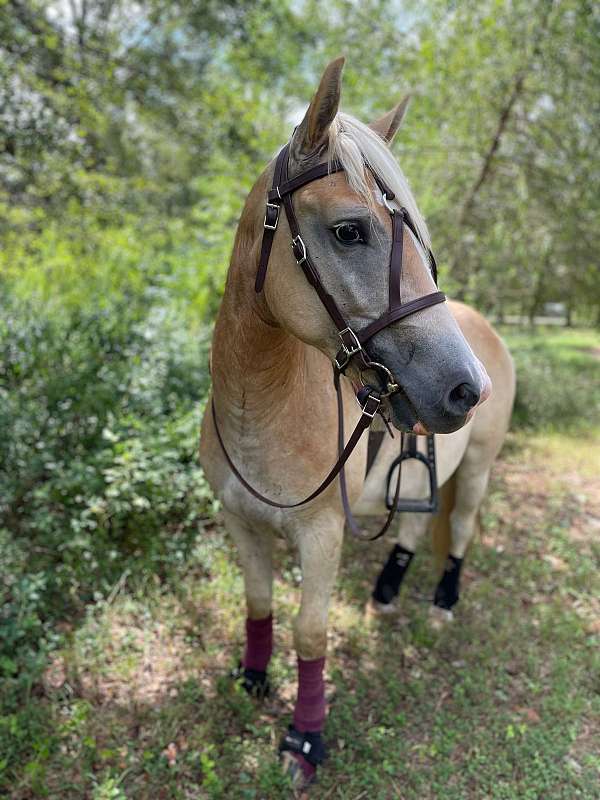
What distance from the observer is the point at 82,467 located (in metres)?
3.29

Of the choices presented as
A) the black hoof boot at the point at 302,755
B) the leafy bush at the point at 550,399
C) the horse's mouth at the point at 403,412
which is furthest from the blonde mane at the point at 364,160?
the leafy bush at the point at 550,399

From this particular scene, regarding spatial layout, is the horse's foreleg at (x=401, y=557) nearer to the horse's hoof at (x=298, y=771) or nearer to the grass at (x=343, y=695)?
the grass at (x=343, y=695)

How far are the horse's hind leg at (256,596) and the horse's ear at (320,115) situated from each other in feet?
4.87

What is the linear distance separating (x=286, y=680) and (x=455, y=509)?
4.70 feet

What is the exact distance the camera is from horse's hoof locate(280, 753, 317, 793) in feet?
7.39

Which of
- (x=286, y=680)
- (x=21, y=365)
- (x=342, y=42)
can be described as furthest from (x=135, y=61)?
(x=286, y=680)

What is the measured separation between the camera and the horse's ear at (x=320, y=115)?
1.37m

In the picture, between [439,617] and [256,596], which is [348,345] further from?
[439,617]

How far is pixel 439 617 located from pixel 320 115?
9.64 feet

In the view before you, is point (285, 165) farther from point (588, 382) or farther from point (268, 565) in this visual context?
point (588, 382)

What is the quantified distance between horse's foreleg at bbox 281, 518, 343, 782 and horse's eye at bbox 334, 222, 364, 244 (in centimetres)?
110

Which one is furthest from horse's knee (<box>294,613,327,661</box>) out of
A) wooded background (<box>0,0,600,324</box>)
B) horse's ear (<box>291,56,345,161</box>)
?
wooded background (<box>0,0,600,324</box>)

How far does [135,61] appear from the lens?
8.33 m

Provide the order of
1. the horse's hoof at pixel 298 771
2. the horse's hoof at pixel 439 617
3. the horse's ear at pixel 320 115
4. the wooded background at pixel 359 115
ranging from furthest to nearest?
1. the wooded background at pixel 359 115
2. the horse's hoof at pixel 439 617
3. the horse's hoof at pixel 298 771
4. the horse's ear at pixel 320 115
